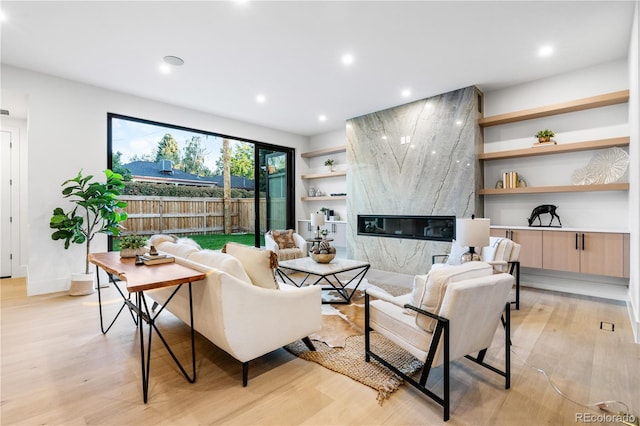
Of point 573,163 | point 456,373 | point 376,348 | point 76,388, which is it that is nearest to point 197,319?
point 76,388

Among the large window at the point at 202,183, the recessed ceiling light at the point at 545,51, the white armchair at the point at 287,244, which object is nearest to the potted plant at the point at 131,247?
the white armchair at the point at 287,244

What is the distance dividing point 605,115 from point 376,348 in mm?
4324

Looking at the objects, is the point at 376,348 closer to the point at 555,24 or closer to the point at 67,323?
the point at 67,323

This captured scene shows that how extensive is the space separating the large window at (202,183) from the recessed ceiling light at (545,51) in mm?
5091

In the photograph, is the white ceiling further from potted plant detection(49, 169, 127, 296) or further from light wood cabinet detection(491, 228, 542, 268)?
light wood cabinet detection(491, 228, 542, 268)

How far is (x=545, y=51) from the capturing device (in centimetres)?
364

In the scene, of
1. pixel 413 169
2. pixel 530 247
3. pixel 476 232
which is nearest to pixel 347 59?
pixel 413 169

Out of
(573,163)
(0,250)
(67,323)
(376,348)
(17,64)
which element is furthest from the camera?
(0,250)

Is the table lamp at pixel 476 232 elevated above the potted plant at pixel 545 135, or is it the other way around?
the potted plant at pixel 545 135

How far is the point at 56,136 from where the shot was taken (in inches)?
168

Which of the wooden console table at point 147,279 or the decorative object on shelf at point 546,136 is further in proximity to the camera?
the decorative object on shelf at point 546,136

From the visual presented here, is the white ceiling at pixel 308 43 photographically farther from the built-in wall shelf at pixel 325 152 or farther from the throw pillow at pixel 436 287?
the throw pillow at pixel 436 287

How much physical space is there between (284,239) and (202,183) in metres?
5.50

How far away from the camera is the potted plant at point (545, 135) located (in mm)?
4264
